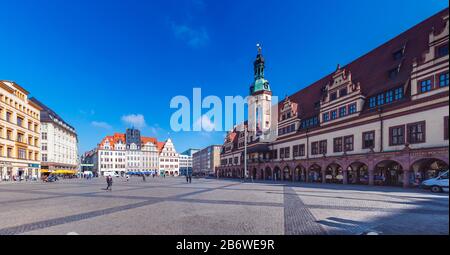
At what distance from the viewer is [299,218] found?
9445 mm

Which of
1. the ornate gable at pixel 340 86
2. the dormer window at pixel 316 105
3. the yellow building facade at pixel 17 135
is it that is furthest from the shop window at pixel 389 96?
the yellow building facade at pixel 17 135

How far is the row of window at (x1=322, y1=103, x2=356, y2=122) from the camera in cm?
3125

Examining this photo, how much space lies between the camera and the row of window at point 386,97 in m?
23.4

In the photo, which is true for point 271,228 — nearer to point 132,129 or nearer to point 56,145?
point 56,145

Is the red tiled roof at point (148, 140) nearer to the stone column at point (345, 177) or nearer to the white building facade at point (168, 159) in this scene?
the white building facade at point (168, 159)

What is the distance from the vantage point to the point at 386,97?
26.8 meters

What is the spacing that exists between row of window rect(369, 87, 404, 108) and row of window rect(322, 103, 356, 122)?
2524mm

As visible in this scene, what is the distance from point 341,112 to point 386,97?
6.52m

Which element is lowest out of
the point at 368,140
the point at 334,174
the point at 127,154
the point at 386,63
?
the point at 127,154

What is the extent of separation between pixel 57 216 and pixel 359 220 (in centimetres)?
1097

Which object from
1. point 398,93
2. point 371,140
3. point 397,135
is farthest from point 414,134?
point 371,140

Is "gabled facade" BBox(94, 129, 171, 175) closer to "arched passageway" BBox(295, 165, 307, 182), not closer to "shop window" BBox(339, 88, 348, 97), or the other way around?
"arched passageway" BBox(295, 165, 307, 182)

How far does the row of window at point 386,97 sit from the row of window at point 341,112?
2524 millimetres

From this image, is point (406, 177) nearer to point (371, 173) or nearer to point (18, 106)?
point (371, 173)
